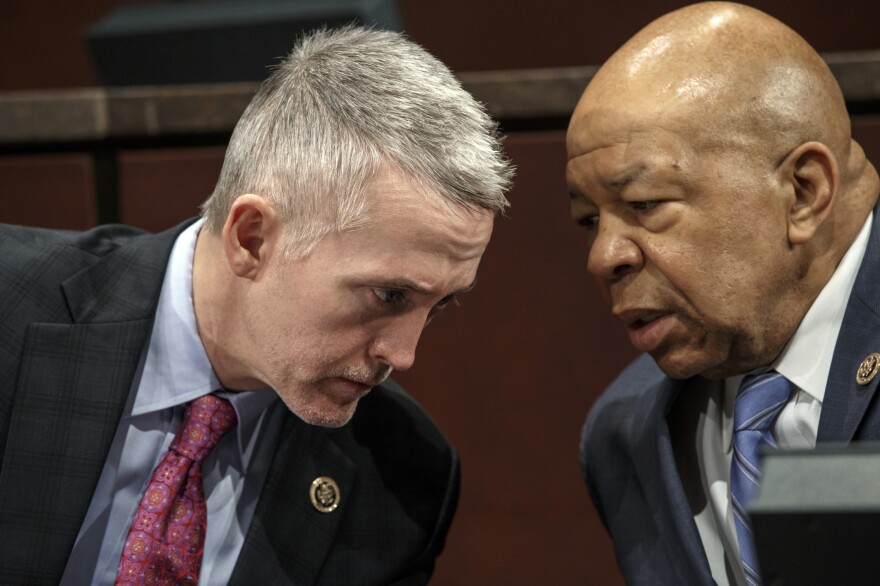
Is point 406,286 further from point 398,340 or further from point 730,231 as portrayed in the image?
point 730,231

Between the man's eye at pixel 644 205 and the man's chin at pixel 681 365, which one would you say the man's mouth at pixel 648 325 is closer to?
the man's chin at pixel 681 365

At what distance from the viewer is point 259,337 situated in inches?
68.5

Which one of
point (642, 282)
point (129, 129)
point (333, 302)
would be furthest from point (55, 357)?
point (642, 282)

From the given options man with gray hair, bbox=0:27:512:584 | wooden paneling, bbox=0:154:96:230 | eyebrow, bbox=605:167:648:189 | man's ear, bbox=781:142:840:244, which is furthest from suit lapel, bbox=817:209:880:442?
wooden paneling, bbox=0:154:96:230

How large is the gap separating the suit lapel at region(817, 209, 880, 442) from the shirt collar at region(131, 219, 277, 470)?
85 cm

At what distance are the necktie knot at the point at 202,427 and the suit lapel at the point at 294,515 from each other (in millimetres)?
108

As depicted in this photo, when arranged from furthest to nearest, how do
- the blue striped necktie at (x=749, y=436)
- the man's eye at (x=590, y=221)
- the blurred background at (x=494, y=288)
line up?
the blurred background at (x=494, y=288) < the man's eye at (x=590, y=221) < the blue striped necktie at (x=749, y=436)

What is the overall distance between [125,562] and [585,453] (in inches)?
33.2

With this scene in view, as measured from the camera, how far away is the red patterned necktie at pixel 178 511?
1.72 m

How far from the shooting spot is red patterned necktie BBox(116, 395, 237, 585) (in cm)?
172

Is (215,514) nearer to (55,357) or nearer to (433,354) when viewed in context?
(55,357)

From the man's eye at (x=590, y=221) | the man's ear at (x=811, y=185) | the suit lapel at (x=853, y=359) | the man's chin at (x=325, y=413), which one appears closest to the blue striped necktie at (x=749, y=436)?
the suit lapel at (x=853, y=359)

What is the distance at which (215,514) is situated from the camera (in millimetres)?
1825

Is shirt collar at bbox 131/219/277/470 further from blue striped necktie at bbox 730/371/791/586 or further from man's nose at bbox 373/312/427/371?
blue striped necktie at bbox 730/371/791/586
